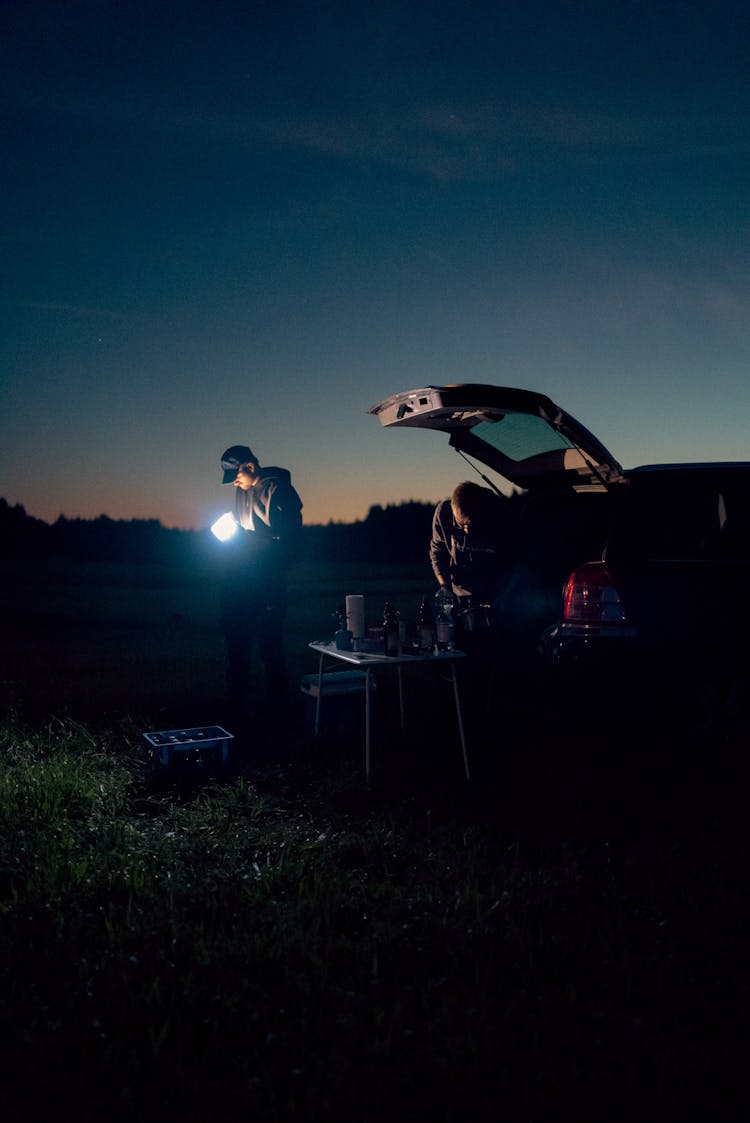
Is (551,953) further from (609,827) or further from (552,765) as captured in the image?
(552,765)

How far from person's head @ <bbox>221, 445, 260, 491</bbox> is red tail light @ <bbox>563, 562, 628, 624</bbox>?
311 cm

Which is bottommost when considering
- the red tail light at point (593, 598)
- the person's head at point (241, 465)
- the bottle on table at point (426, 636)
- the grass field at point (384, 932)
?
the grass field at point (384, 932)

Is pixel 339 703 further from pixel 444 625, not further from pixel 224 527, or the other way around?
pixel 224 527

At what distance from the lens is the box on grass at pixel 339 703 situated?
680cm

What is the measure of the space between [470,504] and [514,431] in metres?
1.32

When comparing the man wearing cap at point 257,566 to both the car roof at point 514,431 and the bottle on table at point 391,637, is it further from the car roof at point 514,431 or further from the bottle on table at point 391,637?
→ the bottle on table at point 391,637

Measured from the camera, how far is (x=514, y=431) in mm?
6246

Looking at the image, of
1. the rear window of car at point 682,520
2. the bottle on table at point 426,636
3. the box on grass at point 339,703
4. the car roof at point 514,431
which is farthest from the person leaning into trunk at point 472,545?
the rear window of car at point 682,520

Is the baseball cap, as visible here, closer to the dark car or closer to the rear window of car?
the dark car

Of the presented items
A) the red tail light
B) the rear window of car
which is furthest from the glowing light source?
the rear window of car

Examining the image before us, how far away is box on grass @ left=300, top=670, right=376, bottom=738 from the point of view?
6.80 m

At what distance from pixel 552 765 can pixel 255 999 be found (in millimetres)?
3228

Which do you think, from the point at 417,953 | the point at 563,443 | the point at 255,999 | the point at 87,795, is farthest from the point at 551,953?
the point at 563,443

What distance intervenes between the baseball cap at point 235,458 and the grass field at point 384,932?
2.47m
